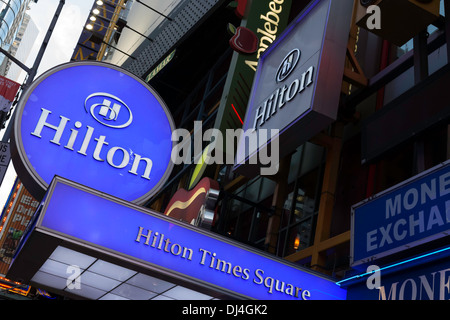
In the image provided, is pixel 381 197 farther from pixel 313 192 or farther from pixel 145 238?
pixel 313 192

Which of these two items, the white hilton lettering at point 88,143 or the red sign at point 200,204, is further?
the red sign at point 200,204

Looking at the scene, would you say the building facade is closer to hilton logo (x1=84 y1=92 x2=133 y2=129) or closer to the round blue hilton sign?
the round blue hilton sign

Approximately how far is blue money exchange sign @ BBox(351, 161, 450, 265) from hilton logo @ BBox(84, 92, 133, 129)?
329 cm

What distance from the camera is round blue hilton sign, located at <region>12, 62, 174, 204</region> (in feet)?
20.0

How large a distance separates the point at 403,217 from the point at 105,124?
152 inches

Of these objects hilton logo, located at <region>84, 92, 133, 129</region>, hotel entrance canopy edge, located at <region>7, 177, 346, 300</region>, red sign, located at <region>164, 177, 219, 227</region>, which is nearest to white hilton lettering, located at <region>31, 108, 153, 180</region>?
hilton logo, located at <region>84, 92, 133, 129</region>

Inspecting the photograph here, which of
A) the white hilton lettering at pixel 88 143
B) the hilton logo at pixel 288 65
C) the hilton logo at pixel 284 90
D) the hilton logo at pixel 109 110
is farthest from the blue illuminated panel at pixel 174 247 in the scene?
the hilton logo at pixel 288 65

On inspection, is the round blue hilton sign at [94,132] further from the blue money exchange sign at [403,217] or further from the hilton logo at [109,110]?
the blue money exchange sign at [403,217]

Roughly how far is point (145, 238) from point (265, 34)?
7.41 m

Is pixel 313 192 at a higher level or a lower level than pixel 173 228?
higher

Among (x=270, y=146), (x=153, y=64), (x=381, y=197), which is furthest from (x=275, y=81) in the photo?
(x=153, y=64)

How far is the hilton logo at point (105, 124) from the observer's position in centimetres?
632

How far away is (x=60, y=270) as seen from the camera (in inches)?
239

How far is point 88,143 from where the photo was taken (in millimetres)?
6492
